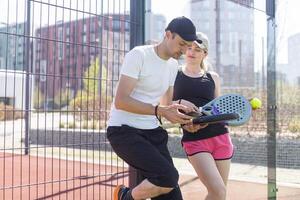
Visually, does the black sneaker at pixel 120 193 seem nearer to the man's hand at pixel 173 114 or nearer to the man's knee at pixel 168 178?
the man's knee at pixel 168 178

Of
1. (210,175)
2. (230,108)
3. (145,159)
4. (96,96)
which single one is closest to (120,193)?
(145,159)

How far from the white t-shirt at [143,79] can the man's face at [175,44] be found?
0.35 feet

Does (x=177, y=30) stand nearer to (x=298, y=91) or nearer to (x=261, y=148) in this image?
(x=298, y=91)

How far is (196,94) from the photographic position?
11.5 ft

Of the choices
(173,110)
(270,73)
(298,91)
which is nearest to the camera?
(173,110)

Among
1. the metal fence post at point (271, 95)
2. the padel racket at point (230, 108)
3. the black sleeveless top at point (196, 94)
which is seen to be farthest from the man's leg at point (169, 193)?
the metal fence post at point (271, 95)

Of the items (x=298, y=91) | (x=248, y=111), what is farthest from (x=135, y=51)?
(x=298, y=91)

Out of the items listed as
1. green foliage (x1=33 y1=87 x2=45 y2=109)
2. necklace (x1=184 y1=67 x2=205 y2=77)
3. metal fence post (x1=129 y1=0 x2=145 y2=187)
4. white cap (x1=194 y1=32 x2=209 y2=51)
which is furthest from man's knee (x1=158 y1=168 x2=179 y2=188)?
green foliage (x1=33 y1=87 x2=45 y2=109)

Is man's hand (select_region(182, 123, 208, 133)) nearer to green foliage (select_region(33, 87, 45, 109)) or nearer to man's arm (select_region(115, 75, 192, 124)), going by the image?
man's arm (select_region(115, 75, 192, 124))

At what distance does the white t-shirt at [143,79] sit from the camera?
2.86m

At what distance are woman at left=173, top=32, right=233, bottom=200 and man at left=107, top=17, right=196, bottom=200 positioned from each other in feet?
1.28

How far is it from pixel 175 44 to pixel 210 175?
101cm

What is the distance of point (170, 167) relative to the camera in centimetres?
286

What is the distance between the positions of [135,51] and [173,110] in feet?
1.52
